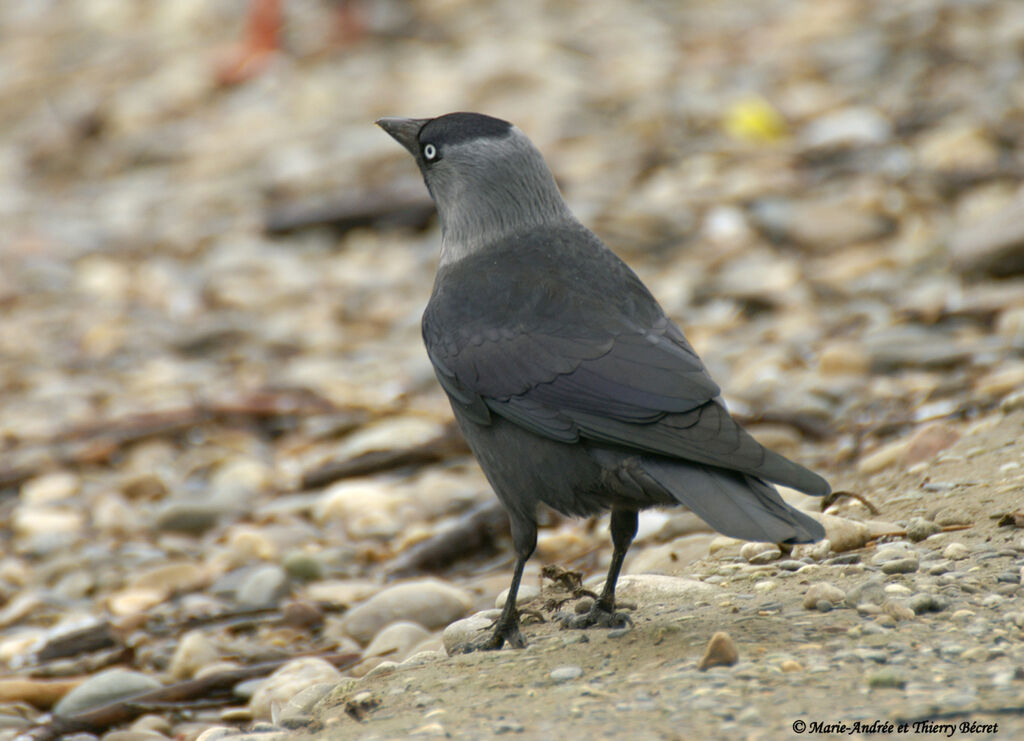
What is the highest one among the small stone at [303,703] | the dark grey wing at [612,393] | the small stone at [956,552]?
the dark grey wing at [612,393]

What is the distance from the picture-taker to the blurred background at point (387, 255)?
5770mm

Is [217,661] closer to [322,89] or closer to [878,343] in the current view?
[878,343]

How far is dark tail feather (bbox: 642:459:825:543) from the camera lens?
3211mm

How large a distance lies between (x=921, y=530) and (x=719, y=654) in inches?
46.8

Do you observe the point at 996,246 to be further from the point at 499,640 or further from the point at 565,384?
the point at 499,640

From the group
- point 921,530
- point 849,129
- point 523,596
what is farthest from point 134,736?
point 849,129

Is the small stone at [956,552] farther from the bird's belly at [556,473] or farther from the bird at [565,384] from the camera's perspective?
the bird's belly at [556,473]

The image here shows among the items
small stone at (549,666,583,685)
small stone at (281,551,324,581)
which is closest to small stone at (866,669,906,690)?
small stone at (549,666,583,685)

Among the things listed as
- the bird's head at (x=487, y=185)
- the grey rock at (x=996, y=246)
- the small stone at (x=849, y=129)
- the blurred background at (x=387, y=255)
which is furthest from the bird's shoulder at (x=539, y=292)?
the small stone at (x=849, y=129)

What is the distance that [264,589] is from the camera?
5.18 meters

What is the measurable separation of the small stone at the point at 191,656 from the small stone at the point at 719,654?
218 cm

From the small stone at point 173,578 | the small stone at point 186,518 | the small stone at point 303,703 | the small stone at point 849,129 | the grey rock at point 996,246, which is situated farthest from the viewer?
the small stone at point 849,129

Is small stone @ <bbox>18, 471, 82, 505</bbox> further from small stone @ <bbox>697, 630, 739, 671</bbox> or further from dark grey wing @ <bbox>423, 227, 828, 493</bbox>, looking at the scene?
small stone @ <bbox>697, 630, 739, 671</bbox>

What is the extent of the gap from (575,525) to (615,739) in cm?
280
